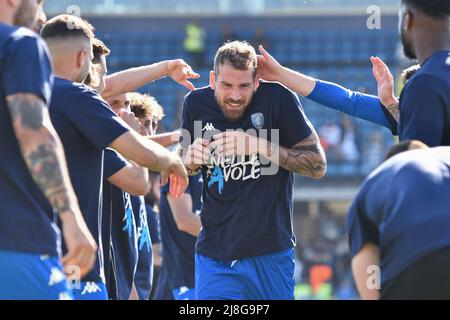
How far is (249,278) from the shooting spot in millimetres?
6598

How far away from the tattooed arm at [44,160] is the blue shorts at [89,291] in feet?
4.34

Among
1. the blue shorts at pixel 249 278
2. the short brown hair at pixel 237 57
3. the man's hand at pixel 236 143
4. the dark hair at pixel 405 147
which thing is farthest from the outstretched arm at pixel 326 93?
the dark hair at pixel 405 147

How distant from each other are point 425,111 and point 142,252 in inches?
152

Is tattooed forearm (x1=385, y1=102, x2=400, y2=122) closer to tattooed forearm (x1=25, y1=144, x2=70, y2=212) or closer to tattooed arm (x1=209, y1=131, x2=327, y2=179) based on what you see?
tattooed arm (x1=209, y1=131, x2=327, y2=179)

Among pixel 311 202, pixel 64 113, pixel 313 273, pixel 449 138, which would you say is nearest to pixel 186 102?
pixel 64 113

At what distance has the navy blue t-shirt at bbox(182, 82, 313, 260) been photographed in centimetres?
662

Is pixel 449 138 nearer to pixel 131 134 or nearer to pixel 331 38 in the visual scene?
pixel 131 134

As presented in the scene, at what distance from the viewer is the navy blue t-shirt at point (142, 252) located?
815cm

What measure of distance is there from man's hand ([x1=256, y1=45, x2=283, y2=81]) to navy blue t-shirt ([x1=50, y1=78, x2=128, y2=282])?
1.77m

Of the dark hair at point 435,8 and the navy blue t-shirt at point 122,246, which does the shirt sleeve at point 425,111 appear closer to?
the dark hair at point 435,8

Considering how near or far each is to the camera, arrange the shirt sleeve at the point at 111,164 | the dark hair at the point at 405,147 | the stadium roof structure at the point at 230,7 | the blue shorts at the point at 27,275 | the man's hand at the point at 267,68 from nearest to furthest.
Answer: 1. the blue shorts at the point at 27,275
2. the dark hair at the point at 405,147
3. the shirt sleeve at the point at 111,164
4. the man's hand at the point at 267,68
5. the stadium roof structure at the point at 230,7

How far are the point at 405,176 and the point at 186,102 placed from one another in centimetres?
305

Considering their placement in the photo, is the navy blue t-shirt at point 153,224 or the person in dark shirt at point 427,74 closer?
the person in dark shirt at point 427,74

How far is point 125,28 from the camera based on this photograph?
29344 millimetres
